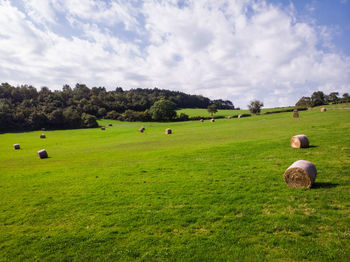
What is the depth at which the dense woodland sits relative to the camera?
→ 90938mm

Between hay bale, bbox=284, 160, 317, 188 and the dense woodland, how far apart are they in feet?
319

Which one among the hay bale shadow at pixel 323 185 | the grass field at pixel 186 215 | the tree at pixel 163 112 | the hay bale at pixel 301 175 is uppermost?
the tree at pixel 163 112

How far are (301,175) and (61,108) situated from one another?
130 metres

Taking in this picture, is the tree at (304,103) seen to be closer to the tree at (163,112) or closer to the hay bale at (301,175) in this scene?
the tree at (163,112)

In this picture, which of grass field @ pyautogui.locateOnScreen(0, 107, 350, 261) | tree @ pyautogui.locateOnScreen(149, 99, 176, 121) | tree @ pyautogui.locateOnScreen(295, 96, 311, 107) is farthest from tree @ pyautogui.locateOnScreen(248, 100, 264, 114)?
grass field @ pyautogui.locateOnScreen(0, 107, 350, 261)

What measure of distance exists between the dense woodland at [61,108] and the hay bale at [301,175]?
319 ft

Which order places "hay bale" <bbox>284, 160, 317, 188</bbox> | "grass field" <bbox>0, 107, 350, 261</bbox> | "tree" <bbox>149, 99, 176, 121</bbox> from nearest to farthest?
1. "grass field" <bbox>0, 107, 350, 261</bbox>
2. "hay bale" <bbox>284, 160, 317, 188</bbox>
3. "tree" <bbox>149, 99, 176, 121</bbox>

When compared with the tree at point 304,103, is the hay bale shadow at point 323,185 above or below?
below

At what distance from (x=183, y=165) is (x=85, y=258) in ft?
34.2

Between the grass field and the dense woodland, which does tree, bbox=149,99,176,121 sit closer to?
the dense woodland

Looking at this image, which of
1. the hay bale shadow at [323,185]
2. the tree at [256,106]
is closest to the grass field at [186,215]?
the hay bale shadow at [323,185]

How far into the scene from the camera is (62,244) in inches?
290

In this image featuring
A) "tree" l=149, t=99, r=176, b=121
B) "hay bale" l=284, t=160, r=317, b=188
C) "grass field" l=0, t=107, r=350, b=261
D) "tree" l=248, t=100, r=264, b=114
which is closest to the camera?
"grass field" l=0, t=107, r=350, b=261

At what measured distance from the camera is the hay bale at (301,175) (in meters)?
9.70
